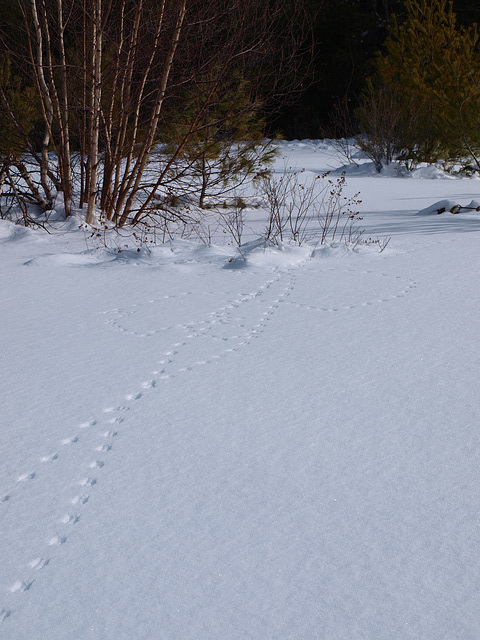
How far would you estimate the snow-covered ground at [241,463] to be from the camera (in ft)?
3.99

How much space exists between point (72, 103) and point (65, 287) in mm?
3166

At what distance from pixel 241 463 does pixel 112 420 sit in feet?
1.81

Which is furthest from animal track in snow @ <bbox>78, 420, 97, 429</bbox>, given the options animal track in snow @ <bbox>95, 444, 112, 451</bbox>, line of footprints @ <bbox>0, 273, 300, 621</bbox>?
animal track in snow @ <bbox>95, 444, 112, 451</bbox>

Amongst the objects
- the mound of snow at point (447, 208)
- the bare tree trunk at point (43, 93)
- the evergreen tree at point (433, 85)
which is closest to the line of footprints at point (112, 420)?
the bare tree trunk at point (43, 93)

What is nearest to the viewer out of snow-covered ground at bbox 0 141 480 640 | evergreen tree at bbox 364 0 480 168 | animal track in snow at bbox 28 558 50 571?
snow-covered ground at bbox 0 141 480 640

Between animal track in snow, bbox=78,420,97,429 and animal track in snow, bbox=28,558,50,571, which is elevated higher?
animal track in snow, bbox=28,558,50,571

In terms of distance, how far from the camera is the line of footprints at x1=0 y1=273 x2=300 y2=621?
1.38 m

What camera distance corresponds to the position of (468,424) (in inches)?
76.5

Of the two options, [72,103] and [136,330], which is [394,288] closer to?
[136,330]

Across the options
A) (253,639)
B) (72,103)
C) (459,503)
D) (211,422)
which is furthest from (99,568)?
(72,103)

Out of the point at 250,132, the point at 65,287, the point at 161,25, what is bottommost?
the point at 65,287

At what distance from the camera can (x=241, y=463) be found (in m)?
1.75

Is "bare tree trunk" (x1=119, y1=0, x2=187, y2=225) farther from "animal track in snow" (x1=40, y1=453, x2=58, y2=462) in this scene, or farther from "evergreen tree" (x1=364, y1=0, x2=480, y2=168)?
"evergreen tree" (x1=364, y1=0, x2=480, y2=168)

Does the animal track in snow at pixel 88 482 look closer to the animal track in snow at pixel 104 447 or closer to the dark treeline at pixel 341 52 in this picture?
the animal track in snow at pixel 104 447
